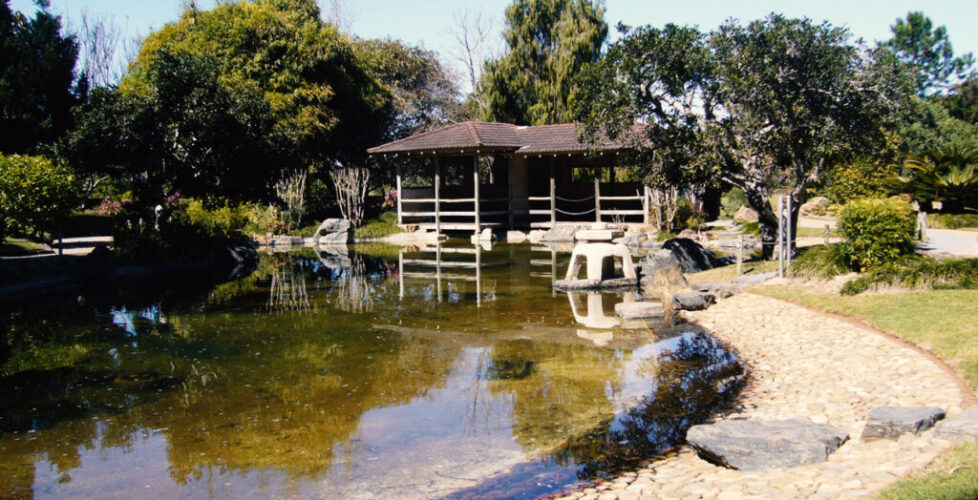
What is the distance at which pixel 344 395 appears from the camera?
7336 mm

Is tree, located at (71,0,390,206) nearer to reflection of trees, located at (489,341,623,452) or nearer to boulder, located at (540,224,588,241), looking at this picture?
boulder, located at (540,224,588,241)

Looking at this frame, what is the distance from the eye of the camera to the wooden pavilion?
26.8 meters

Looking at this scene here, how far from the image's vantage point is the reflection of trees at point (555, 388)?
6152mm

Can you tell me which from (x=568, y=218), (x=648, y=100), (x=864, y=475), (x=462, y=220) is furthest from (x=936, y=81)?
(x=864, y=475)

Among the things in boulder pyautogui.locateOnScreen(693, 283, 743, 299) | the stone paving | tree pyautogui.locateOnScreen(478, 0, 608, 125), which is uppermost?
tree pyautogui.locateOnScreen(478, 0, 608, 125)

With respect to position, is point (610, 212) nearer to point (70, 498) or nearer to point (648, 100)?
point (648, 100)

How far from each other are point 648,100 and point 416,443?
34.4ft

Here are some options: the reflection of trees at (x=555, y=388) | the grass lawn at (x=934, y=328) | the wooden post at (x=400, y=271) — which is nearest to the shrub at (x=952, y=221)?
the grass lawn at (x=934, y=328)

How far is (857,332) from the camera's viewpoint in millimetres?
8336

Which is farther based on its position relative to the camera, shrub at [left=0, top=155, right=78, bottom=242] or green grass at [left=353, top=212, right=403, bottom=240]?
green grass at [left=353, top=212, right=403, bottom=240]

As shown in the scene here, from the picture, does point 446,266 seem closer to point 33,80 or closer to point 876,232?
point 876,232

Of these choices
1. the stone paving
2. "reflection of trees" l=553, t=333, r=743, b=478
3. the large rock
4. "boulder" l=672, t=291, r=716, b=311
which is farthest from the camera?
"boulder" l=672, t=291, r=716, b=311

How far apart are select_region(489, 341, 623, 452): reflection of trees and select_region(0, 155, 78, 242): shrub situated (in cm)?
1097

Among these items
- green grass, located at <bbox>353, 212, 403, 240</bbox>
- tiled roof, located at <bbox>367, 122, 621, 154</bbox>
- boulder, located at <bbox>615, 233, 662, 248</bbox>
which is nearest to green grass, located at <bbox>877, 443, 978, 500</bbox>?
boulder, located at <bbox>615, 233, 662, 248</bbox>
